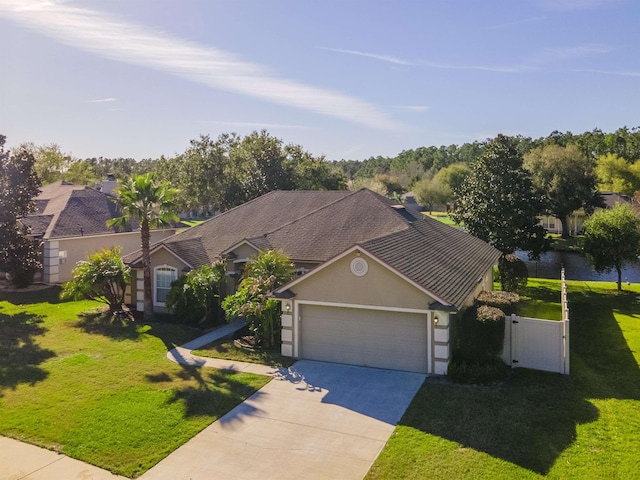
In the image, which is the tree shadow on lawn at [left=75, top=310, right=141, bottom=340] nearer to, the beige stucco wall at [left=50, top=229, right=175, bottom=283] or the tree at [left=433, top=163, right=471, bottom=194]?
the beige stucco wall at [left=50, top=229, right=175, bottom=283]

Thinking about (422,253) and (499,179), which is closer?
(422,253)

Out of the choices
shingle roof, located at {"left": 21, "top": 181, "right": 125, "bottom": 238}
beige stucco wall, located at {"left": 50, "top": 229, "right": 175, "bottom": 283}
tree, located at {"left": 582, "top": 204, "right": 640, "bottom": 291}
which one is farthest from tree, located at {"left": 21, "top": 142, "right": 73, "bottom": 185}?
tree, located at {"left": 582, "top": 204, "right": 640, "bottom": 291}

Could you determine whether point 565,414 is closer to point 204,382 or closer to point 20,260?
point 204,382

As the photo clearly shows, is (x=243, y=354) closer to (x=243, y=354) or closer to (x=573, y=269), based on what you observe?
(x=243, y=354)

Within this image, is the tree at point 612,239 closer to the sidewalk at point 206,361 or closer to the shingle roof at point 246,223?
the shingle roof at point 246,223

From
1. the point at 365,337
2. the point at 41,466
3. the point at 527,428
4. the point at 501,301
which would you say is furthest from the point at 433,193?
the point at 41,466

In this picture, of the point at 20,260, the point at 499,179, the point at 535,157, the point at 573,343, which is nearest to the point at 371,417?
the point at 573,343
